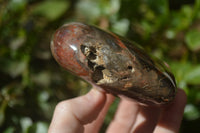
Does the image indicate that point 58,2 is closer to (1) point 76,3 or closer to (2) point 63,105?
(1) point 76,3

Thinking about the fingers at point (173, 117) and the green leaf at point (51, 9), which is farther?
the green leaf at point (51, 9)

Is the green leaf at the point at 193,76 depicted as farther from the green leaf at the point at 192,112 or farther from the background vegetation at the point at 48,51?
the green leaf at the point at 192,112

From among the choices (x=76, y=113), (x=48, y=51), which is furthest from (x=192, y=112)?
(x=48, y=51)

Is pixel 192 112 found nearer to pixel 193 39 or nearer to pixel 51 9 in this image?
pixel 193 39

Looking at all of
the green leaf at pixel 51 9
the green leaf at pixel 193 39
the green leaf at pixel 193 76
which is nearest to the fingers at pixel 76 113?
the green leaf at pixel 193 76

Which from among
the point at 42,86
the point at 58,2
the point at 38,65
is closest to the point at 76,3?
the point at 58,2

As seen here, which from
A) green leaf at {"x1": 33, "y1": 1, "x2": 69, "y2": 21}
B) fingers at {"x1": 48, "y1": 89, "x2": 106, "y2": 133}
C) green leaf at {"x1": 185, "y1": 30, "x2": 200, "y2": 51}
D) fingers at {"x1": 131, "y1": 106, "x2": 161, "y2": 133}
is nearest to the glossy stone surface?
fingers at {"x1": 48, "y1": 89, "x2": 106, "y2": 133}

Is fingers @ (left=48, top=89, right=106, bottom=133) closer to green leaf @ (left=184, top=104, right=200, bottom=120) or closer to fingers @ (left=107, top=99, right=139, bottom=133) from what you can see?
fingers @ (left=107, top=99, right=139, bottom=133)
